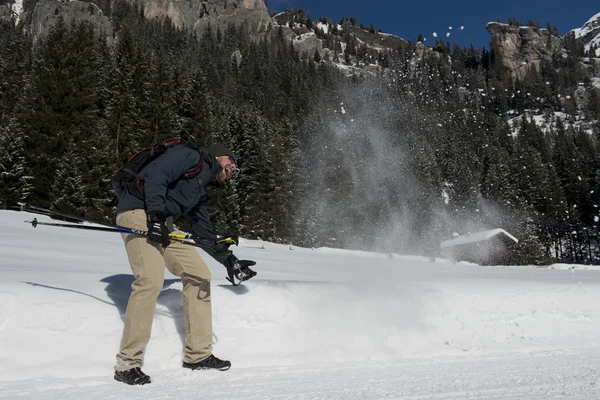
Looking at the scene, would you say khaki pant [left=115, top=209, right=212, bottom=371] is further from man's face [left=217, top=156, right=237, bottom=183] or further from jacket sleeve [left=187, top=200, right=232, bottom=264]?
man's face [left=217, top=156, right=237, bottom=183]

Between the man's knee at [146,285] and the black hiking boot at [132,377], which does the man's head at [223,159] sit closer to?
the man's knee at [146,285]

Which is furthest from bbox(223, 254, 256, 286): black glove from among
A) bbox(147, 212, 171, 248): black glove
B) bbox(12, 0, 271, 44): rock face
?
bbox(12, 0, 271, 44): rock face

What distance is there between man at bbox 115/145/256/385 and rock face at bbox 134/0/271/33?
148m

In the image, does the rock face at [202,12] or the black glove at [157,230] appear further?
the rock face at [202,12]

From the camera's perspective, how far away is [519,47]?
575 ft

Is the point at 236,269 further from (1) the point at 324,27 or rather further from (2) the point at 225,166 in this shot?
(1) the point at 324,27

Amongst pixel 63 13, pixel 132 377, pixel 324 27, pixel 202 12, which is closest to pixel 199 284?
pixel 132 377

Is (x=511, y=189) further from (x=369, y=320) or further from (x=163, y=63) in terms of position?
(x=369, y=320)

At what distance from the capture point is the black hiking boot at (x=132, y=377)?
3.14 metres

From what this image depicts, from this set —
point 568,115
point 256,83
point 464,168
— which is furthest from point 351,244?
point 568,115

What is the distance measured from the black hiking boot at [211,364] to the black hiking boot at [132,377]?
426 millimetres

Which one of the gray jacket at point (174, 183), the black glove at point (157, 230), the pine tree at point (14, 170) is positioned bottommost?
the black glove at point (157, 230)

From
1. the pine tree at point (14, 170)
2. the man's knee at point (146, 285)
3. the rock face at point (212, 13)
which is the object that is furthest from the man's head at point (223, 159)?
the rock face at point (212, 13)

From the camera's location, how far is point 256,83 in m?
98.7
